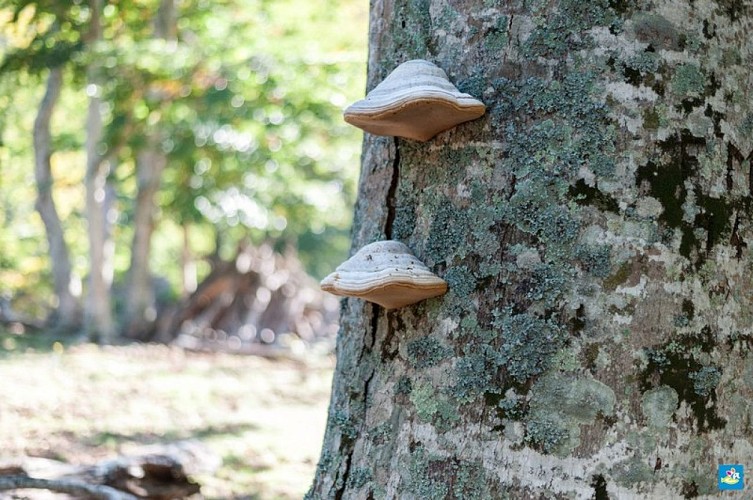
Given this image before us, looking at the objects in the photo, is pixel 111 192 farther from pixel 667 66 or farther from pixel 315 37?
pixel 667 66

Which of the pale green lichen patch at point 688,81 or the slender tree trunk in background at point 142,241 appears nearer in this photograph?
the pale green lichen patch at point 688,81

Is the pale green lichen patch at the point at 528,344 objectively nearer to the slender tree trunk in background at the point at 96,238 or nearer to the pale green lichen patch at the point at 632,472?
the pale green lichen patch at the point at 632,472

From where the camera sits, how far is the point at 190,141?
32.4 ft

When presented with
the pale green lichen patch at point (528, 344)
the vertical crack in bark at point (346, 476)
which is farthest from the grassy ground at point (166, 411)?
the pale green lichen patch at point (528, 344)

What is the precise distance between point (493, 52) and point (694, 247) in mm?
625

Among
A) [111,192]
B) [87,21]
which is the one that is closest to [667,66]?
[87,21]

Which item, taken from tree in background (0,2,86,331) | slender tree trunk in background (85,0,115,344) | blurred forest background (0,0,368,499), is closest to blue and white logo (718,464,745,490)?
blurred forest background (0,0,368,499)

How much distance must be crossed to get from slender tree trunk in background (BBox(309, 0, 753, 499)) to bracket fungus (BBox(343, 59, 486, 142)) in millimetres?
69

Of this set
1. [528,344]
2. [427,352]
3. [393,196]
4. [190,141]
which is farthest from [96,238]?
[528,344]

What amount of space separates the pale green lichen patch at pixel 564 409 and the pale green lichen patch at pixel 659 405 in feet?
0.23

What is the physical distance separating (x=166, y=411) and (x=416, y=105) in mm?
5618

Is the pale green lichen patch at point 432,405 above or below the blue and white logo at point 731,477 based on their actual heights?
above

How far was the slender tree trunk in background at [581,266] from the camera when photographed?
1.47 m

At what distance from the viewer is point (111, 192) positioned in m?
11.7
